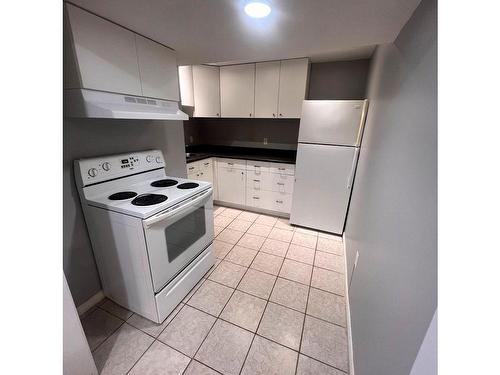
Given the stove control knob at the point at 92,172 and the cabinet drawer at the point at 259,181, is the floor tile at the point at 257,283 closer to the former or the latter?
the cabinet drawer at the point at 259,181

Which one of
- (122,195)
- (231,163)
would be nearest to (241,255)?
(122,195)

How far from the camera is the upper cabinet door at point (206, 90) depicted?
299cm

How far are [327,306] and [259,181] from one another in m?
Answer: 1.88

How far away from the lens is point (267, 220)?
3.08 meters

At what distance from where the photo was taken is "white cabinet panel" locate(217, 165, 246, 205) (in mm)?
3195

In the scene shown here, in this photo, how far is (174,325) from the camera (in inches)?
57.1

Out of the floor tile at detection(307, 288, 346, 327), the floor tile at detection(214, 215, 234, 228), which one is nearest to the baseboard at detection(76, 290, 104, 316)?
the floor tile at detection(214, 215, 234, 228)

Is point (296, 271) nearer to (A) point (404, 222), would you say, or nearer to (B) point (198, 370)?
(B) point (198, 370)

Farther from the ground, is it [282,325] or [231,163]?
[231,163]

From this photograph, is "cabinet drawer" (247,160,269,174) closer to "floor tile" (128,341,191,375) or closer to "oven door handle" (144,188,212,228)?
"oven door handle" (144,188,212,228)

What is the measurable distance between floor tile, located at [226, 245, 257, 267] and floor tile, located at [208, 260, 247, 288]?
66 mm
